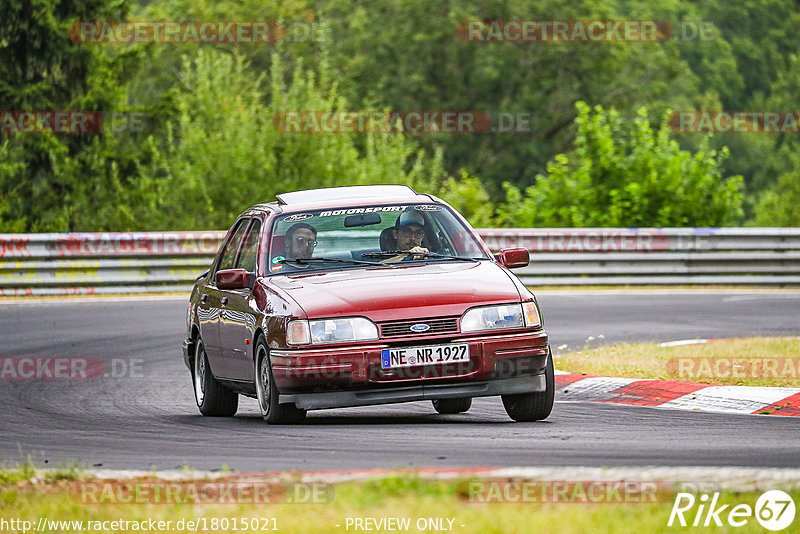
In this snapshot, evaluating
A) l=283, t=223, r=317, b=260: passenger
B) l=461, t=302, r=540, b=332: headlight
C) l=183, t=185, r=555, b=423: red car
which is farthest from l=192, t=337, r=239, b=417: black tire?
l=461, t=302, r=540, b=332: headlight

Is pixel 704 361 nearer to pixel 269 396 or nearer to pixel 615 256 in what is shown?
pixel 269 396

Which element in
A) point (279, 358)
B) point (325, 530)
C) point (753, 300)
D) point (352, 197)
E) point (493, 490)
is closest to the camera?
point (325, 530)

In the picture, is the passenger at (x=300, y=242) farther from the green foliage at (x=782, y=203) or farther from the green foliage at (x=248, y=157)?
the green foliage at (x=782, y=203)

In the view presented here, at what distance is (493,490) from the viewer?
19.2 ft

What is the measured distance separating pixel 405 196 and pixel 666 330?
255 inches

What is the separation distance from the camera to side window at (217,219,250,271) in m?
10.8

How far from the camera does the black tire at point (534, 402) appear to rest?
894 centimetres

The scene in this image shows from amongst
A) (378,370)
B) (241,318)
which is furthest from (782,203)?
(378,370)

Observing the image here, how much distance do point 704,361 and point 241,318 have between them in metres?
4.48

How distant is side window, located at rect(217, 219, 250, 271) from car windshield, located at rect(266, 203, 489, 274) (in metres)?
0.90

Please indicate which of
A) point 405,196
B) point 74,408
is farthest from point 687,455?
point 74,408

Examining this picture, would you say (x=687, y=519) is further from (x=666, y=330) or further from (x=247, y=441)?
(x=666, y=330)

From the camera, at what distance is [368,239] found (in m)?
9.90

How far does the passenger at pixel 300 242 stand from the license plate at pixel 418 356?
1.48 meters
